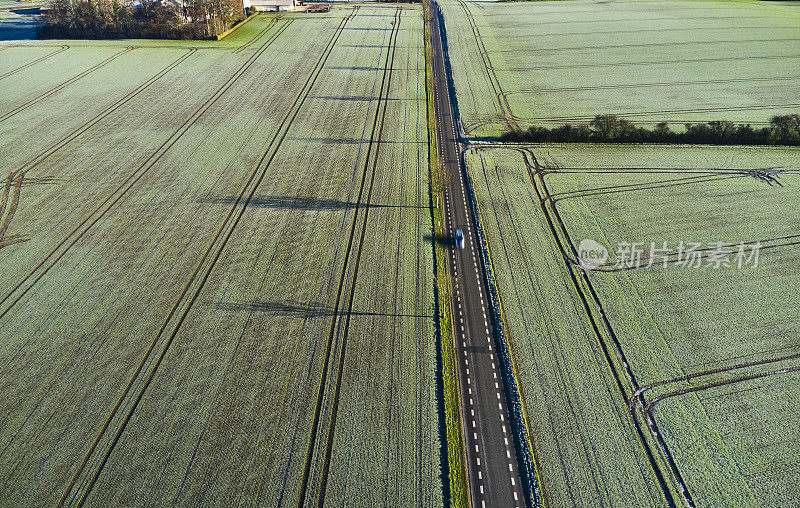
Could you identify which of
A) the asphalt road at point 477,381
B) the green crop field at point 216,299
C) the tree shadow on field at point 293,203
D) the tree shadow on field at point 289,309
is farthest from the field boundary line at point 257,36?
the tree shadow on field at point 289,309

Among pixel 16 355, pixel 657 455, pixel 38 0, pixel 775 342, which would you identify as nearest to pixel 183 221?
pixel 16 355

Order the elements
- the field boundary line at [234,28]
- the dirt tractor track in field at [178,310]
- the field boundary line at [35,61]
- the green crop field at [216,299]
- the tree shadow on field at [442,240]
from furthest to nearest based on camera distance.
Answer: the field boundary line at [234,28] → the field boundary line at [35,61] → the tree shadow on field at [442,240] → the green crop field at [216,299] → the dirt tractor track in field at [178,310]

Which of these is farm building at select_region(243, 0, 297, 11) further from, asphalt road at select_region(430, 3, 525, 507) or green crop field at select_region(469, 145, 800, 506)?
asphalt road at select_region(430, 3, 525, 507)

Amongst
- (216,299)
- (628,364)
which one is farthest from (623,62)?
(216,299)

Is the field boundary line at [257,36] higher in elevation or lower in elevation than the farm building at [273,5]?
lower
